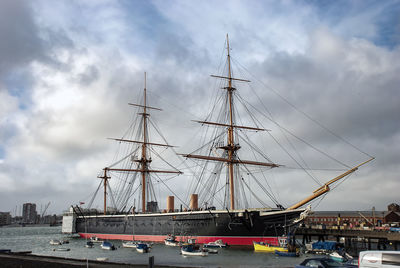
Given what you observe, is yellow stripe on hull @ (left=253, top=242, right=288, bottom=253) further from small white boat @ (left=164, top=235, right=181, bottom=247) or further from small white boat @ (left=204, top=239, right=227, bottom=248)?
small white boat @ (left=164, top=235, right=181, bottom=247)

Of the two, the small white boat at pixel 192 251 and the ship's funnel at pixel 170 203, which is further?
Answer: the ship's funnel at pixel 170 203

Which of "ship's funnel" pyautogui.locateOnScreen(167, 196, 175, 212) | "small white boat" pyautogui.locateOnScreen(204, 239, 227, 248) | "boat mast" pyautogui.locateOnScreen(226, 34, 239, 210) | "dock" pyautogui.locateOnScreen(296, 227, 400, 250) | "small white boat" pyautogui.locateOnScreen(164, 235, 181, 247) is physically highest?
"boat mast" pyautogui.locateOnScreen(226, 34, 239, 210)

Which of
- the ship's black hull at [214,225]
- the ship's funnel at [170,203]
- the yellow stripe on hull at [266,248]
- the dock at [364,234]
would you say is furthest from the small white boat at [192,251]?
the dock at [364,234]

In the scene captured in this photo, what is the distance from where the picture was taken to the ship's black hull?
42719 millimetres

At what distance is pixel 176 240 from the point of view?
5050 centimetres

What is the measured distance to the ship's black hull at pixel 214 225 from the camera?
4272 centimetres

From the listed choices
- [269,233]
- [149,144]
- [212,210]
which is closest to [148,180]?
[149,144]

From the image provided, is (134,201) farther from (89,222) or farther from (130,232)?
(89,222)

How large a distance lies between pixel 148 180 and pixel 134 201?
10.4 meters

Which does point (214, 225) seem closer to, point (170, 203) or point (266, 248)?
point (266, 248)

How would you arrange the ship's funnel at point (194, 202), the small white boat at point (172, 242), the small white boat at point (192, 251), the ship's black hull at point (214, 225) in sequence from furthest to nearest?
the ship's funnel at point (194, 202), the small white boat at point (172, 242), the ship's black hull at point (214, 225), the small white boat at point (192, 251)

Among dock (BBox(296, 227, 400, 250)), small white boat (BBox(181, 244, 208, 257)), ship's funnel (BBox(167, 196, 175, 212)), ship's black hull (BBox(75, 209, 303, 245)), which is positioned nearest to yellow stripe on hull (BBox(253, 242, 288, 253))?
ship's black hull (BBox(75, 209, 303, 245))

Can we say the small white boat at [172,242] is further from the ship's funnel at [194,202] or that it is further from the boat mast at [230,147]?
the boat mast at [230,147]

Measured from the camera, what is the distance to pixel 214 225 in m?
45.7
